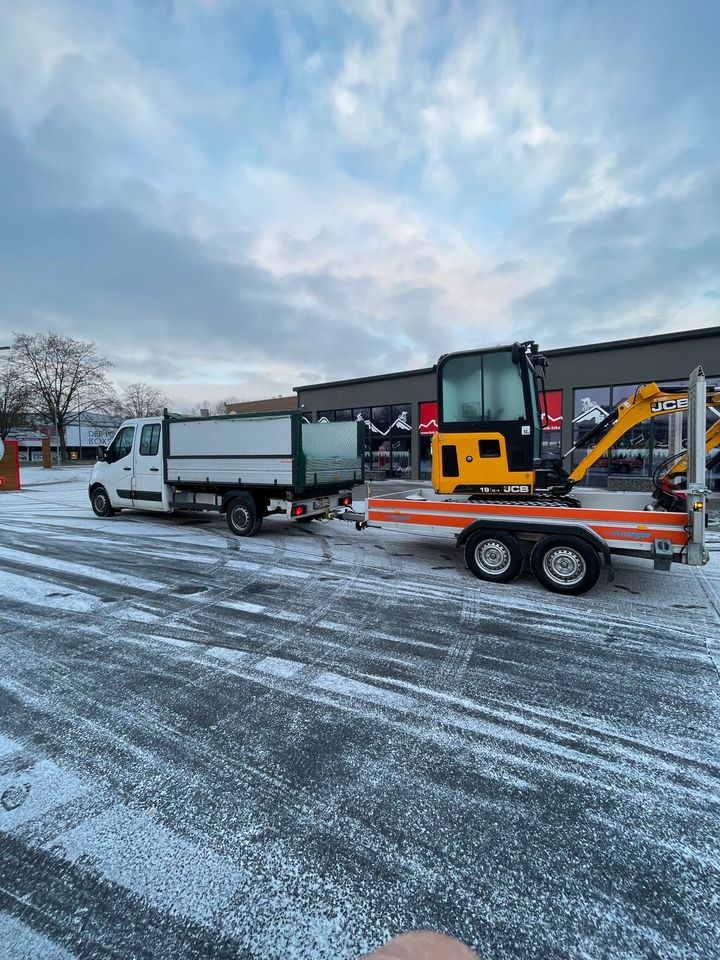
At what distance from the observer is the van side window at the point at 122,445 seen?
1073cm

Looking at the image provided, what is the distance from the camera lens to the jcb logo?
6121mm

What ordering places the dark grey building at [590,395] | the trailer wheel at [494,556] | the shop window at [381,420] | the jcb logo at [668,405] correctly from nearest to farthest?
the trailer wheel at [494,556]
the jcb logo at [668,405]
the dark grey building at [590,395]
the shop window at [381,420]

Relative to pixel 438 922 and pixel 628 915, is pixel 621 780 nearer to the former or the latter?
pixel 628 915

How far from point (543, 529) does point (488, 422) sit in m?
1.65

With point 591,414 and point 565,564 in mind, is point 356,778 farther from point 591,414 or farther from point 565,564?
point 591,414

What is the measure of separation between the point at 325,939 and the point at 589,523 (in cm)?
487

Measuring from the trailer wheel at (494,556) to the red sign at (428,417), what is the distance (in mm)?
17424

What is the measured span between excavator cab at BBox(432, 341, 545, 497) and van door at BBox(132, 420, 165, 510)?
22.1ft

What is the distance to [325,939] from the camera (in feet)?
5.52

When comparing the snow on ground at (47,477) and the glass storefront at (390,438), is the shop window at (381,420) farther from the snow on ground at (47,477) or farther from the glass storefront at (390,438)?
the snow on ground at (47,477)

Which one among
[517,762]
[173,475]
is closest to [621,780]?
[517,762]

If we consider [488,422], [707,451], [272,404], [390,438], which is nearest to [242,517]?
[488,422]

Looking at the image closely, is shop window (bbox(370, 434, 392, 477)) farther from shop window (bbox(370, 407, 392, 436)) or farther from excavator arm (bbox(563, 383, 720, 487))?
excavator arm (bbox(563, 383, 720, 487))

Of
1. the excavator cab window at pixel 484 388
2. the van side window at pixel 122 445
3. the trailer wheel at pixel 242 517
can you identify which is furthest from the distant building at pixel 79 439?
the excavator cab window at pixel 484 388
